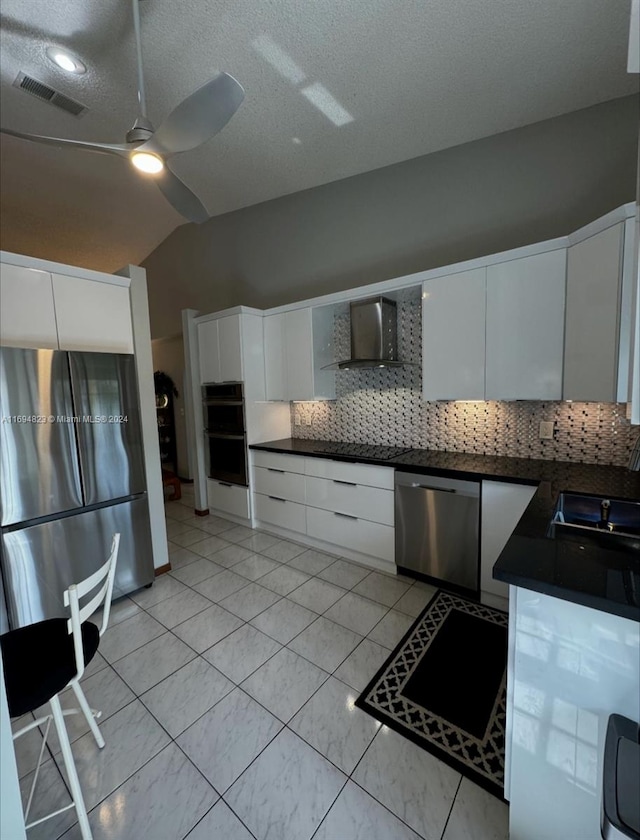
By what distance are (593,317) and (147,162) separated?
2.51 meters

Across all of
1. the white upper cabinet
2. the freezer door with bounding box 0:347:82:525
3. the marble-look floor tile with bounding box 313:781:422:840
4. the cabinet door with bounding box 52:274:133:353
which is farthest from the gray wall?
the marble-look floor tile with bounding box 313:781:422:840

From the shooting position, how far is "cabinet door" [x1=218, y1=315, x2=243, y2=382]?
11.5 feet

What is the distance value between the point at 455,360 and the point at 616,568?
168 centimetres

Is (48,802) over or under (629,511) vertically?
under

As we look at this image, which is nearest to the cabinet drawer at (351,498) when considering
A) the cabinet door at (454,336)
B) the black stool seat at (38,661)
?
the cabinet door at (454,336)

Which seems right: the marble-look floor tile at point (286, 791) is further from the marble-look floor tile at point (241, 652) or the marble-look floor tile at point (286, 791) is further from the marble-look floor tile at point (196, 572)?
the marble-look floor tile at point (196, 572)

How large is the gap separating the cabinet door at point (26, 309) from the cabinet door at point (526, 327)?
2824 millimetres

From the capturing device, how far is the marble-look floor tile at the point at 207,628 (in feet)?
6.79

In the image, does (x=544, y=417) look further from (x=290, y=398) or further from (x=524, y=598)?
(x=290, y=398)

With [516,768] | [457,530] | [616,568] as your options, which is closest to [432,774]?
[516,768]

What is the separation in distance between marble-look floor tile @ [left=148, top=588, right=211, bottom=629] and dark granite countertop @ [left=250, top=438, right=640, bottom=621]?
1.52 m

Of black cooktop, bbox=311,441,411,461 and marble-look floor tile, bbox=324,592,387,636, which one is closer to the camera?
marble-look floor tile, bbox=324,592,387,636

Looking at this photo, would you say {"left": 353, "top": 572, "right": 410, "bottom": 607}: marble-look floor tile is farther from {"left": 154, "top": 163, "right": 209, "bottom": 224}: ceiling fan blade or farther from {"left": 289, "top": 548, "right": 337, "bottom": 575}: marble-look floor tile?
{"left": 154, "top": 163, "right": 209, "bottom": 224}: ceiling fan blade

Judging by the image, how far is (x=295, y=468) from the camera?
3.21m
